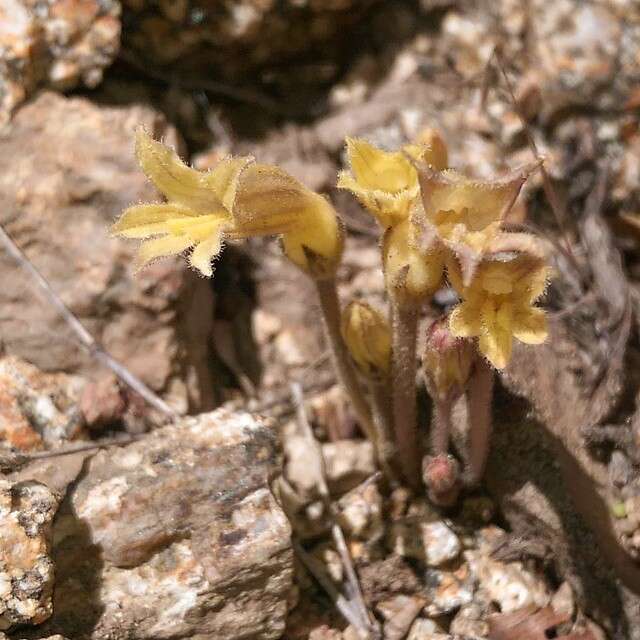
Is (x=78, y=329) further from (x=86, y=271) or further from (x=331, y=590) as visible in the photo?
(x=331, y=590)

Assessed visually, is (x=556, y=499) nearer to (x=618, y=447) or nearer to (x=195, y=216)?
(x=618, y=447)

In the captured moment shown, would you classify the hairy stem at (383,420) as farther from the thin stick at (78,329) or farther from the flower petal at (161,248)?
→ the flower petal at (161,248)

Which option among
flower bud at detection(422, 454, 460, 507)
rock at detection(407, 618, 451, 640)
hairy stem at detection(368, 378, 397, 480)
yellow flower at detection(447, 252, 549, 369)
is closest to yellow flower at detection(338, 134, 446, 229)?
yellow flower at detection(447, 252, 549, 369)

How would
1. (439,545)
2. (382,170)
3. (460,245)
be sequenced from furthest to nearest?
(439,545) < (382,170) < (460,245)

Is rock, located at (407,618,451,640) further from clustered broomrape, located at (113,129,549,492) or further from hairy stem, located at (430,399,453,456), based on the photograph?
hairy stem, located at (430,399,453,456)

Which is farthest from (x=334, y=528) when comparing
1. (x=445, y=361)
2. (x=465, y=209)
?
(x=465, y=209)

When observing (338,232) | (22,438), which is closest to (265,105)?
(338,232)
